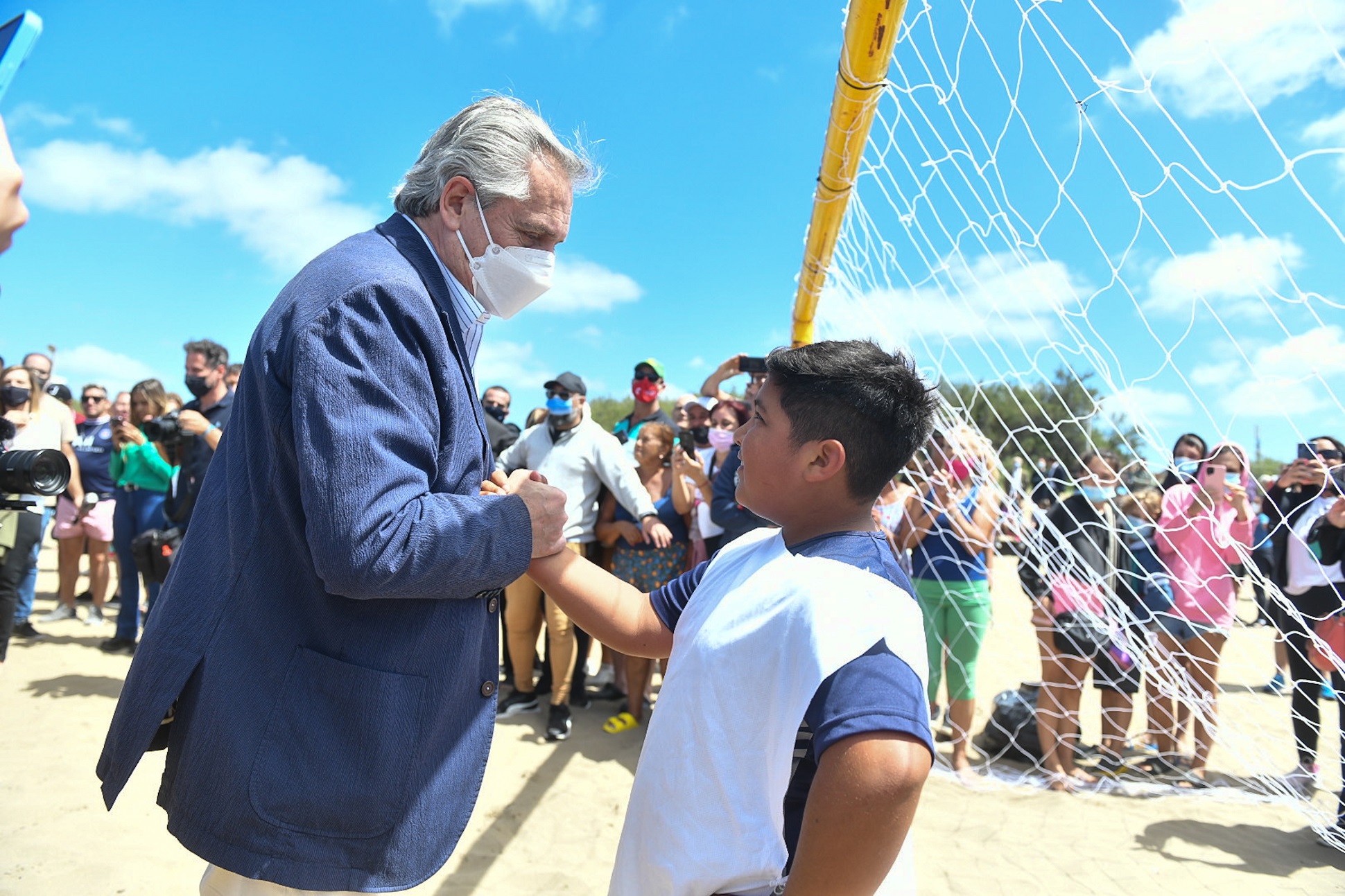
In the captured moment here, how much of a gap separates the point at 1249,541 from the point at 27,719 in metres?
6.70

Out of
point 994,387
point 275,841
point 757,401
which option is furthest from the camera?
point 994,387

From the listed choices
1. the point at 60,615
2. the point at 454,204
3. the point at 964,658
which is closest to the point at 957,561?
the point at 964,658

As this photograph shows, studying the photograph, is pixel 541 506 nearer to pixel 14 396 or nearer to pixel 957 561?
pixel 957 561

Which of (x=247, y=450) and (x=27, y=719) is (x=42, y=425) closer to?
(x=27, y=719)

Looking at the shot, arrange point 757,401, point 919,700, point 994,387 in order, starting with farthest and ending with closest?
point 994,387
point 757,401
point 919,700

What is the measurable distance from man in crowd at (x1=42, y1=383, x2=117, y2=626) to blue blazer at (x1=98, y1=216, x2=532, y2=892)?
6380 millimetres

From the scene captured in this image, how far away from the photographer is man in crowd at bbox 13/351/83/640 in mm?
5164

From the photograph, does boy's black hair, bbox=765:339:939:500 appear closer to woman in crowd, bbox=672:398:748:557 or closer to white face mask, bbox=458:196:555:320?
white face mask, bbox=458:196:555:320

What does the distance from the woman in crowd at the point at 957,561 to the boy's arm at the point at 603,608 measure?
2854mm

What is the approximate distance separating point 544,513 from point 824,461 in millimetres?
471

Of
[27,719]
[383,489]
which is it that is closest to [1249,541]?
[383,489]

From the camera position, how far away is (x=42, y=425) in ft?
16.8

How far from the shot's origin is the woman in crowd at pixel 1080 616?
3.81m

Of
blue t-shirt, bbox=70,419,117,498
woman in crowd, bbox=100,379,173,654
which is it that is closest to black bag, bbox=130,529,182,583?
woman in crowd, bbox=100,379,173,654
